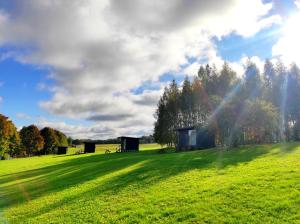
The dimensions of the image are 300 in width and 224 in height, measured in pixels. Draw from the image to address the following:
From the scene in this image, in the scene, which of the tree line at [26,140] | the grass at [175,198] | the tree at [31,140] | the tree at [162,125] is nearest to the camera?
the grass at [175,198]

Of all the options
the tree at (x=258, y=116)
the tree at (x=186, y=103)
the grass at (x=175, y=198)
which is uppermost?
the tree at (x=186, y=103)

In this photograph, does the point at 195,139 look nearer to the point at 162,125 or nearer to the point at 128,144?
the point at 162,125

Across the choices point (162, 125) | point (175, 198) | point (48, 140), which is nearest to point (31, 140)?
point (48, 140)

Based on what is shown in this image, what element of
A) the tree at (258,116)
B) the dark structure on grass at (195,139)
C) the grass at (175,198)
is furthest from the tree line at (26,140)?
the grass at (175,198)

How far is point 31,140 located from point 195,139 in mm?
83585

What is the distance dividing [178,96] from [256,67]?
59.6 ft

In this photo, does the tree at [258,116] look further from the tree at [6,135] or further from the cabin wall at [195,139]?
the tree at [6,135]

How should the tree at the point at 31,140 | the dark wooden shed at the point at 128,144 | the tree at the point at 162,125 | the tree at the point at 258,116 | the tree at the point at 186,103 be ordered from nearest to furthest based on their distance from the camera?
the tree at the point at 258,116
the tree at the point at 186,103
the tree at the point at 162,125
the dark wooden shed at the point at 128,144
the tree at the point at 31,140

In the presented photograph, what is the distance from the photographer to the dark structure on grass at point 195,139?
1845 inches

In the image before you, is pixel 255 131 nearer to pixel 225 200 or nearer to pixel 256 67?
pixel 256 67

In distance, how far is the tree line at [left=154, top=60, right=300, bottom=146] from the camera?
3631 cm

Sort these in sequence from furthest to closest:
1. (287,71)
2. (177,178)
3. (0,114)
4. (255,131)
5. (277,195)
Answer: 1. (0,114)
2. (287,71)
3. (255,131)
4. (177,178)
5. (277,195)

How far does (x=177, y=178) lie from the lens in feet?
60.0

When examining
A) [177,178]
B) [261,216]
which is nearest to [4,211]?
[177,178]
